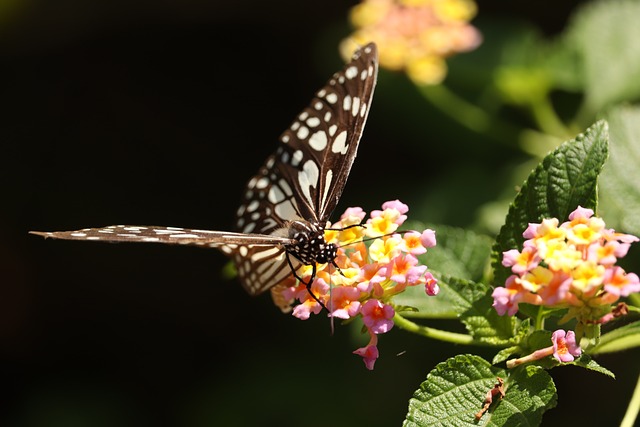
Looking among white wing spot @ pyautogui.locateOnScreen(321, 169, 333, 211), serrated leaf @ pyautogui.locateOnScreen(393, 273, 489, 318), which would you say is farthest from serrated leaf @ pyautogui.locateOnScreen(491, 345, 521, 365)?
white wing spot @ pyautogui.locateOnScreen(321, 169, 333, 211)

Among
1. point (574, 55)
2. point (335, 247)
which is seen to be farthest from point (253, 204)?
point (574, 55)

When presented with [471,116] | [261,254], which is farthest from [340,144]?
[471,116]

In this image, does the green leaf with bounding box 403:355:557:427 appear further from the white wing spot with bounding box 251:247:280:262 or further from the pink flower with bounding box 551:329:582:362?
the white wing spot with bounding box 251:247:280:262

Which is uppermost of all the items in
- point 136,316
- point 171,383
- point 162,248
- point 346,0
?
point 346,0

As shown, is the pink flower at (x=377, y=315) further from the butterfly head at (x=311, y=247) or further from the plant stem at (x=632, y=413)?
the plant stem at (x=632, y=413)

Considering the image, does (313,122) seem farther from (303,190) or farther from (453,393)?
(453,393)

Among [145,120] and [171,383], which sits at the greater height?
[145,120]

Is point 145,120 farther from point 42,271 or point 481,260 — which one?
point 481,260
